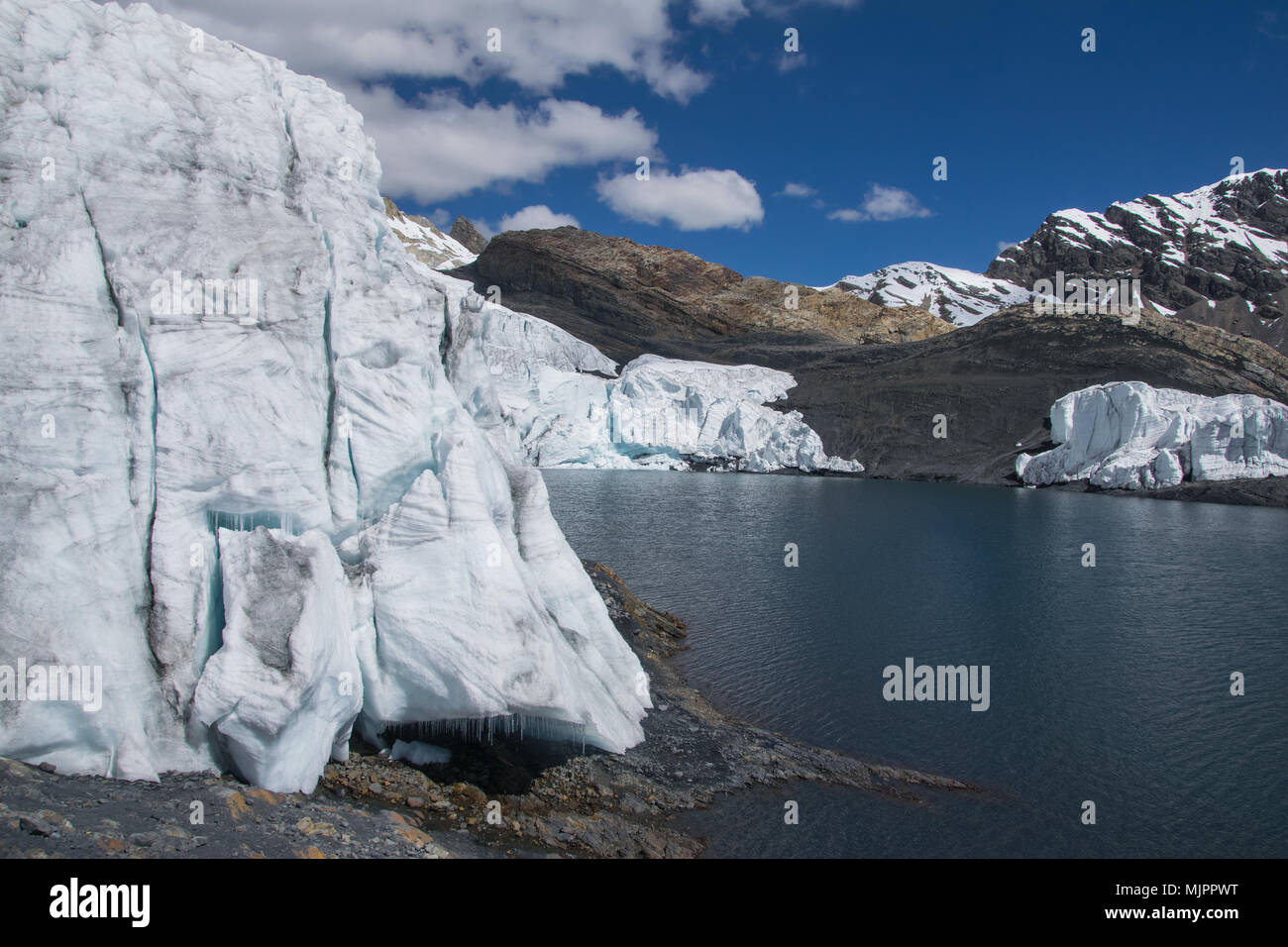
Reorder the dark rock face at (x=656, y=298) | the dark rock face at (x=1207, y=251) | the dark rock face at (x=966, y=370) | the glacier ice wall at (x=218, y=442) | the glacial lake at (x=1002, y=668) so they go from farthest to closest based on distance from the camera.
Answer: the dark rock face at (x=1207, y=251) < the dark rock face at (x=656, y=298) < the dark rock face at (x=966, y=370) < the glacial lake at (x=1002, y=668) < the glacier ice wall at (x=218, y=442)

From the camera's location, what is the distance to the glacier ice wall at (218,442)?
26.7 feet

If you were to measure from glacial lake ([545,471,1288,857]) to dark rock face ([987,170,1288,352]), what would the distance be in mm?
131949

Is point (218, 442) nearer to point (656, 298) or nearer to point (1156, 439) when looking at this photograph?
point (1156, 439)

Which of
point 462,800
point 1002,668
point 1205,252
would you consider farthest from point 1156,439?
point 1205,252

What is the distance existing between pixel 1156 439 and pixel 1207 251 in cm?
13409

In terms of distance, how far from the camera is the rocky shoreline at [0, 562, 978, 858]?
695 centimetres

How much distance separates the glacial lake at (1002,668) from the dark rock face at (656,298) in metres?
86.1

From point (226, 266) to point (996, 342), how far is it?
321 feet

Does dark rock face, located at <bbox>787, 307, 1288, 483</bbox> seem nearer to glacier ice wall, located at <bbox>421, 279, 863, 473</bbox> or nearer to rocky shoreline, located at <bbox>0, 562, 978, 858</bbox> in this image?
glacier ice wall, located at <bbox>421, 279, 863, 473</bbox>

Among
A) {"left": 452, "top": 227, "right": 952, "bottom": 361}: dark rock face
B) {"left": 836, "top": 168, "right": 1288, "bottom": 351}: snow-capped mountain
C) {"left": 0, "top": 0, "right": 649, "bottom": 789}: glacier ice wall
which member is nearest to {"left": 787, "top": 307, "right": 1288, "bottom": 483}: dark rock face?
{"left": 452, "top": 227, "right": 952, "bottom": 361}: dark rock face

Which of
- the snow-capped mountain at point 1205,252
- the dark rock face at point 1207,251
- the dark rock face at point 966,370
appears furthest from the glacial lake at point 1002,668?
the snow-capped mountain at point 1205,252

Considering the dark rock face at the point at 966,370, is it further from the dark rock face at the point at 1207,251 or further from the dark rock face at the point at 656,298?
the dark rock face at the point at 1207,251

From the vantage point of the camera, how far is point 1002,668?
18766mm
